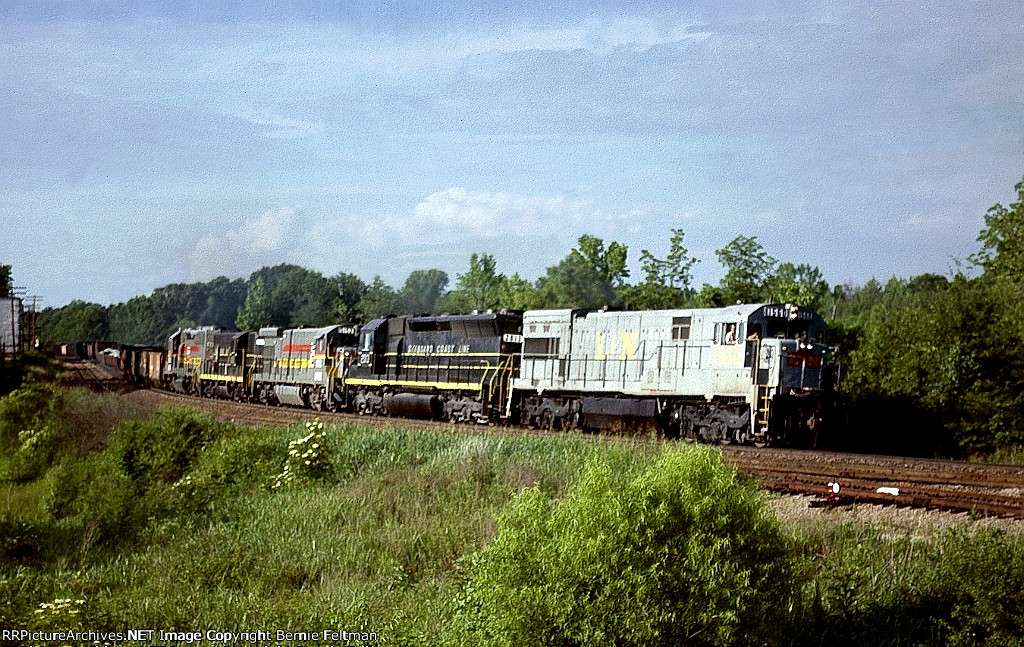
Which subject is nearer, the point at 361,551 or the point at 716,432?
the point at 361,551

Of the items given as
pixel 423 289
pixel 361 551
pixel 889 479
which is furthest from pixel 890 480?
pixel 423 289

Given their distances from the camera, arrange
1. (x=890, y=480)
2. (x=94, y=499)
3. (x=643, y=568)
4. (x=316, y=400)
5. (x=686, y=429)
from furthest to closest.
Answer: (x=316, y=400), (x=686, y=429), (x=94, y=499), (x=890, y=480), (x=643, y=568)

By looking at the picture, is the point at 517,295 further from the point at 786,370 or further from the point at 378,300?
the point at 786,370

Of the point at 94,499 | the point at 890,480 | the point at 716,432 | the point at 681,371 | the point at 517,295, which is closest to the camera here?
the point at 890,480

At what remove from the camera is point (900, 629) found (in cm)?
705

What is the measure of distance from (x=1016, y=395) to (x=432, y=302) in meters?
51.9

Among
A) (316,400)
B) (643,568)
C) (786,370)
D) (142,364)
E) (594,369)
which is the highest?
(786,370)

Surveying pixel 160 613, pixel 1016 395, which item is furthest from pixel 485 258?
pixel 160 613

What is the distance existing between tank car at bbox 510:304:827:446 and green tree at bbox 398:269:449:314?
140 ft

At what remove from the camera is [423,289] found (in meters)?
73.0

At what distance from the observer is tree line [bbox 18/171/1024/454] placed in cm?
2117

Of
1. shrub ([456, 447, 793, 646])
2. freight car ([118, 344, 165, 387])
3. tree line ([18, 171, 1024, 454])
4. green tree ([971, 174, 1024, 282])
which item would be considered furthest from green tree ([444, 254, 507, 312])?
shrub ([456, 447, 793, 646])

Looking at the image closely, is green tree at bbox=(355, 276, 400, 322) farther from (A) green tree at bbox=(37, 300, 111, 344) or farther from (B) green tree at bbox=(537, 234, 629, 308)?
(A) green tree at bbox=(37, 300, 111, 344)

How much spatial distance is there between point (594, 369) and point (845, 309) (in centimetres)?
3810
